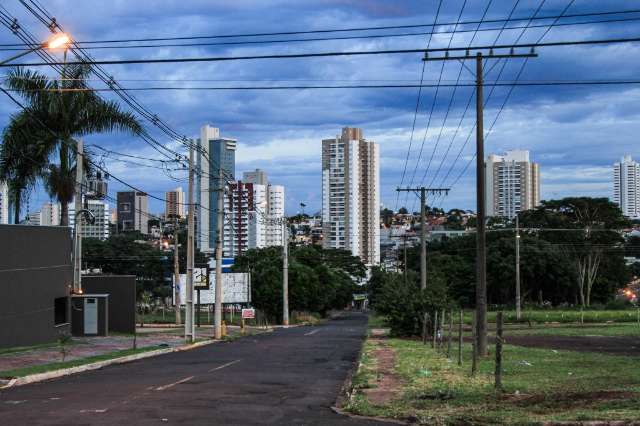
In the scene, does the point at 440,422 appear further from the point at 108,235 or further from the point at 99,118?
the point at 108,235

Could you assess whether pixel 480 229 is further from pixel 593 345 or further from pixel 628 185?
pixel 628 185

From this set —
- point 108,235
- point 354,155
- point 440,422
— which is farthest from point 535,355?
point 354,155

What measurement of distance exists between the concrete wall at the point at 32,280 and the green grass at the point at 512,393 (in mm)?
14827

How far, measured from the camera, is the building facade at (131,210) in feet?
181

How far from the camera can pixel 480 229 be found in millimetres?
26250

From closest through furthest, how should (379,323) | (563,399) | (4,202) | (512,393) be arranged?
(563,399) < (512,393) < (4,202) < (379,323)

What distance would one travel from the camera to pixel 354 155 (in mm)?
156375

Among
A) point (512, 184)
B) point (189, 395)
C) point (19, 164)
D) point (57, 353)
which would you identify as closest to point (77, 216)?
point (19, 164)

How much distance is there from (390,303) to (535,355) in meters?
14.4

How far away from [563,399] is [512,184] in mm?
158444

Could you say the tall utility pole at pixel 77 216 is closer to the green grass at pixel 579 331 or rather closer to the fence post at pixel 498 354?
the fence post at pixel 498 354

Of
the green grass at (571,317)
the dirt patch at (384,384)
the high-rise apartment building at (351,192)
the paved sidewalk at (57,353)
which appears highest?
the high-rise apartment building at (351,192)

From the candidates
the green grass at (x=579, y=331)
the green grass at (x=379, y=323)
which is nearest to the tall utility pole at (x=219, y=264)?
the green grass at (x=379, y=323)

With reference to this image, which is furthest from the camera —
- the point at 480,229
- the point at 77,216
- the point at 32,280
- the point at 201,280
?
the point at 201,280
